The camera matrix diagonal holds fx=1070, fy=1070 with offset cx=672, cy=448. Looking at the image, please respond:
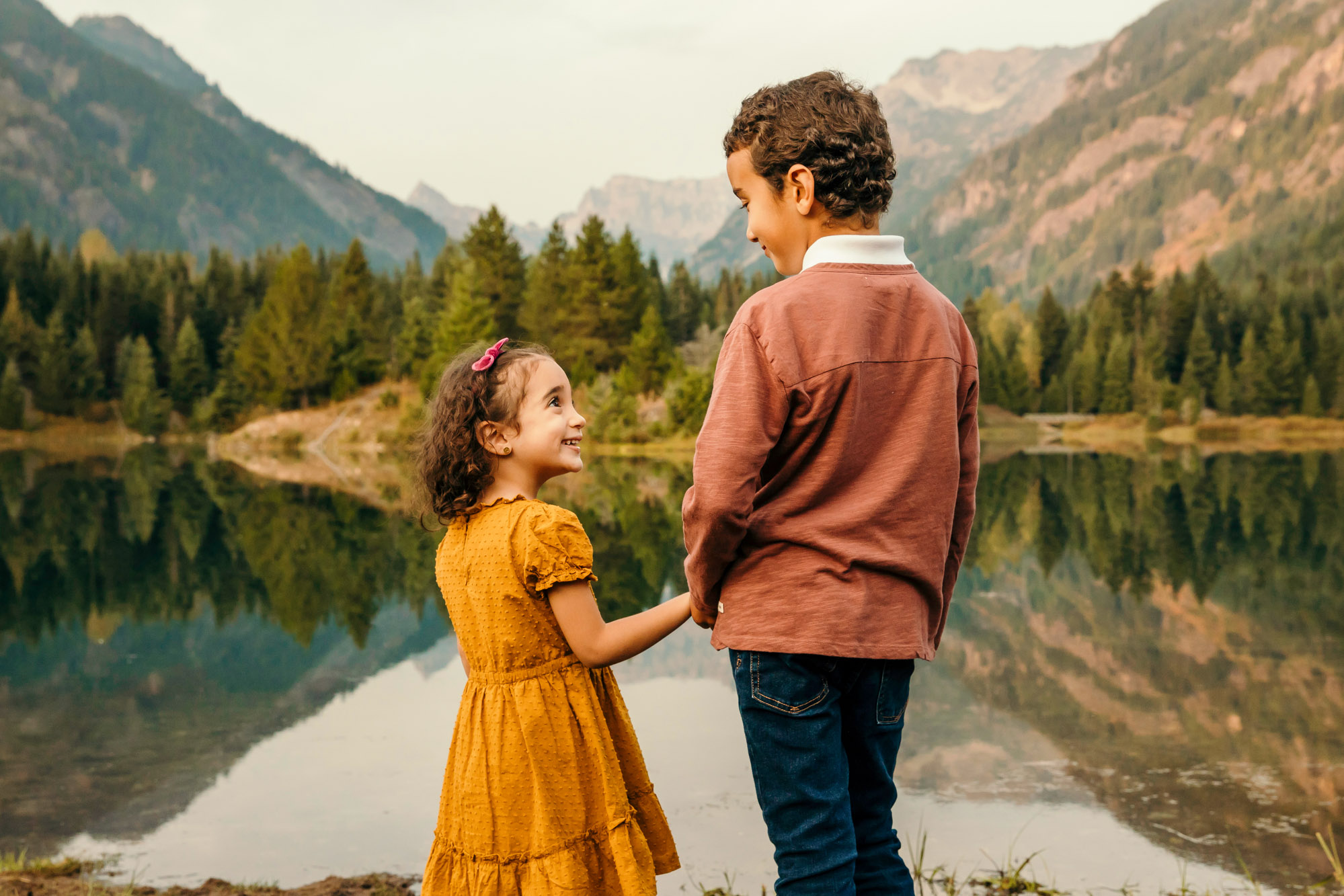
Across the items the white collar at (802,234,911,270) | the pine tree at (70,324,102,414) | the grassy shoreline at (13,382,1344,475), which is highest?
the white collar at (802,234,911,270)

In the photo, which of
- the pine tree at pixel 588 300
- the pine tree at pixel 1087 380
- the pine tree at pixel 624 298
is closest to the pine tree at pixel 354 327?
the pine tree at pixel 588 300

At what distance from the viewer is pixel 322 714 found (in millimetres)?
6422

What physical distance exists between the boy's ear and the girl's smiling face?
24.3 inches

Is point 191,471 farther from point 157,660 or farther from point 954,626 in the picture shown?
point 954,626

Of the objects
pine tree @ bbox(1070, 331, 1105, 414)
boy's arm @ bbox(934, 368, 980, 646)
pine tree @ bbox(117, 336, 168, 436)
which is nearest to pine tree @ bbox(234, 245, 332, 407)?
pine tree @ bbox(117, 336, 168, 436)

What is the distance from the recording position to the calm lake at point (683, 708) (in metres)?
→ 4.32

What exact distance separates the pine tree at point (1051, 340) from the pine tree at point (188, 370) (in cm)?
4618

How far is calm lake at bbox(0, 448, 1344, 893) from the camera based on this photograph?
4320 millimetres

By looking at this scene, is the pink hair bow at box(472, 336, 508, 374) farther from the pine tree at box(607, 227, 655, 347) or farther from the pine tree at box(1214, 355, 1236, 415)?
the pine tree at box(1214, 355, 1236, 415)

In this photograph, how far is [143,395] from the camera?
169 feet

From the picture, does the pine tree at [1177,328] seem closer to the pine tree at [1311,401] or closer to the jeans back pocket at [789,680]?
the pine tree at [1311,401]

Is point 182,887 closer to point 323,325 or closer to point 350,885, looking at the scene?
point 350,885

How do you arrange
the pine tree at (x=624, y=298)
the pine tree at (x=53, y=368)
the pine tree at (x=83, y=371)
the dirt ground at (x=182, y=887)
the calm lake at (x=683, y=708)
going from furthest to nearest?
the pine tree at (x=83, y=371) < the pine tree at (x=53, y=368) < the pine tree at (x=624, y=298) < the calm lake at (x=683, y=708) < the dirt ground at (x=182, y=887)

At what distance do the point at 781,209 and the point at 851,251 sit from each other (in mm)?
179
